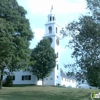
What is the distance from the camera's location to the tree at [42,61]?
48.2m

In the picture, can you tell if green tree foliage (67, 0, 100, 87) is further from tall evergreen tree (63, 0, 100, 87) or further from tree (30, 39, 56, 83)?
tree (30, 39, 56, 83)

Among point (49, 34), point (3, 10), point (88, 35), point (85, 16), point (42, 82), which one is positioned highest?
point (49, 34)

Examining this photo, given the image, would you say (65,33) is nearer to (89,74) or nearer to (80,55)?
(80,55)

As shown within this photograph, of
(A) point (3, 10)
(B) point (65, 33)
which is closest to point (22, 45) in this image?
(A) point (3, 10)

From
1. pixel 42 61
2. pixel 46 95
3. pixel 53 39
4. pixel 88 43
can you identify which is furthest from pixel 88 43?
pixel 53 39

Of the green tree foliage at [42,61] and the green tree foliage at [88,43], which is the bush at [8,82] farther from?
the green tree foliage at [88,43]

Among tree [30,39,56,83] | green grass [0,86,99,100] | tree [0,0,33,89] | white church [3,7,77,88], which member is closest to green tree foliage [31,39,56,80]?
tree [30,39,56,83]

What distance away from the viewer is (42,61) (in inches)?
1906

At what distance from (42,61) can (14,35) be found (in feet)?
60.8

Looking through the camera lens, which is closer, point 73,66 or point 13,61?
point 73,66

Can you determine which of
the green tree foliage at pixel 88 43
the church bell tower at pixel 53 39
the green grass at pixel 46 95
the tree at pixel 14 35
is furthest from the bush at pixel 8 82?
the green tree foliage at pixel 88 43

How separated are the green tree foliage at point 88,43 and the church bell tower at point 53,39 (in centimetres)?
3235

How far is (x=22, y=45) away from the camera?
3025 centimetres

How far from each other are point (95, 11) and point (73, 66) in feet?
20.8
